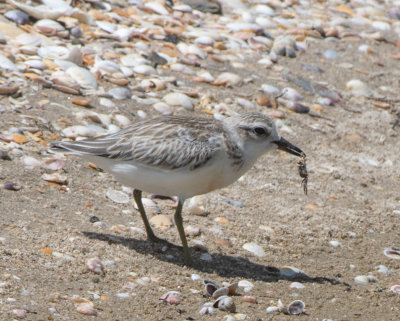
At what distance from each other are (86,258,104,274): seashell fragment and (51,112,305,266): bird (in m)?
0.80

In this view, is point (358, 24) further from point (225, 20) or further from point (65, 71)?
point (65, 71)

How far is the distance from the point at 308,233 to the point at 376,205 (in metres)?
1.15

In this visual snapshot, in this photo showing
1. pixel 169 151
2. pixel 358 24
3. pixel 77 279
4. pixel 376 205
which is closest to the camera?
pixel 77 279

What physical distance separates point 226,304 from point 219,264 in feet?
3.01

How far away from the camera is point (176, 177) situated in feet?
21.9

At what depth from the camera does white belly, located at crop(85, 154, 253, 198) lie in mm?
6676

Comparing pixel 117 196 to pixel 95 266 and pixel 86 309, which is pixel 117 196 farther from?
pixel 86 309

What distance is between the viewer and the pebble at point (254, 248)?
7.25 metres

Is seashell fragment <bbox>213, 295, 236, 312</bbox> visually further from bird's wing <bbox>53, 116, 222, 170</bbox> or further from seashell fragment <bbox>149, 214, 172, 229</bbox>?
seashell fragment <bbox>149, 214, 172, 229</bbox>

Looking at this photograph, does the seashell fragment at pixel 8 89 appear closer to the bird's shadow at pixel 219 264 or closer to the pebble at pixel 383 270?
the bird's shadow at pixel 219 264

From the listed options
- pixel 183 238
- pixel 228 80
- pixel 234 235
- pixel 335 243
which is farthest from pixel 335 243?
pixel 228 80

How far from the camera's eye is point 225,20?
39.0 feet

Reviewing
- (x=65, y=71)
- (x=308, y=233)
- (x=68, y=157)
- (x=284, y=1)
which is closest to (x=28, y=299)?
(x=68, y=157)

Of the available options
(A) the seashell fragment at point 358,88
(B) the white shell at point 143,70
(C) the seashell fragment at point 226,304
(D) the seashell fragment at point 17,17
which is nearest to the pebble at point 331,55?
(A) the seashell fragment at point 358,88
